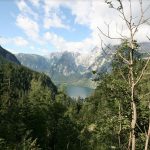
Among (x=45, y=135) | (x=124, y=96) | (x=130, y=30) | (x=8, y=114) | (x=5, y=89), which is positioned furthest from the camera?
(x=5, y=89)

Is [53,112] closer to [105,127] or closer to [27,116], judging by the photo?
[27,116]

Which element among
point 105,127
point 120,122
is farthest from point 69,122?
point 120,122

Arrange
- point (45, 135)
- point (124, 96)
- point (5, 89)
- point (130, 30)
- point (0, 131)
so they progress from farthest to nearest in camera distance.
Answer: point (5, 89), point (45, 135), point (0, 131), point (124, 96), point (130, 30)

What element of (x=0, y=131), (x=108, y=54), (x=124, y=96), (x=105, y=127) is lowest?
(x=0, y=131)

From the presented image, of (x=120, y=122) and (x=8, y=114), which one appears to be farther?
(x=8, y=114)

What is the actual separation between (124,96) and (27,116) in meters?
46.2

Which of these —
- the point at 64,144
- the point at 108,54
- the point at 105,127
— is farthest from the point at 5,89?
the point at 108,54

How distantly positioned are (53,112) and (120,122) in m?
50.2

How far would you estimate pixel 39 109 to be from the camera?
64.9m

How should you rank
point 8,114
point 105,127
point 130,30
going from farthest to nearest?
point 8,114 → point 105,127 → point 130,30

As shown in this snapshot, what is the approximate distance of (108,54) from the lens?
15141 mm

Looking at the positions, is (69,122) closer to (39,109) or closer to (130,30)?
(39,109)

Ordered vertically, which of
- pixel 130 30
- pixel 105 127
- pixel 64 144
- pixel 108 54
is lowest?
pixel 64 144

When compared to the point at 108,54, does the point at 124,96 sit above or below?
below
